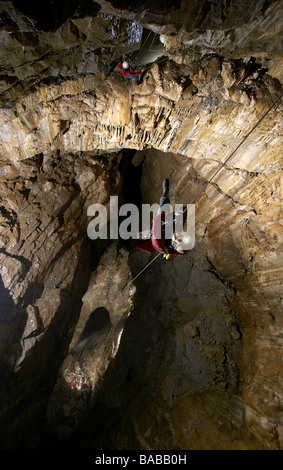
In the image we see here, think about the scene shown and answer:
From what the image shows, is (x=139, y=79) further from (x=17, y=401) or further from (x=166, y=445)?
(x=166, y=445)

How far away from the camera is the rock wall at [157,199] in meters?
2.88

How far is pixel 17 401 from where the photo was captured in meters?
5.79

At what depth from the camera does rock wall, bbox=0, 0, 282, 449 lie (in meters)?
2.88

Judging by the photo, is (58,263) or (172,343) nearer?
(58,263)

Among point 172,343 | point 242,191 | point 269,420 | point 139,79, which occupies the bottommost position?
point 269,420

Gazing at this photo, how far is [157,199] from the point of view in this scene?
23.9ft

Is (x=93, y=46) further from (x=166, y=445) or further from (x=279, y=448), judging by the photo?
(x=166, y=445)

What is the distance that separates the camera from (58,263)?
18.9ft

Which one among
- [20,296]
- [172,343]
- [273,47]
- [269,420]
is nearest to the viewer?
[273,47]

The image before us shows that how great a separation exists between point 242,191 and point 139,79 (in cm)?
252

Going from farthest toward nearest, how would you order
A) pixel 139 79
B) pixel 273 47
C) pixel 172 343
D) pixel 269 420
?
pixel 172 343
pixel 269 420
pixel 139 79
pixel 273 47

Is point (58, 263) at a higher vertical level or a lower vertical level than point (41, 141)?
lower

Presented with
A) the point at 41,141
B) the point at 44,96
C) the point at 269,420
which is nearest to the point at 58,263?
the point at 41,141

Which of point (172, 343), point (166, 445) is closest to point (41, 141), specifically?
point (172, 343)
